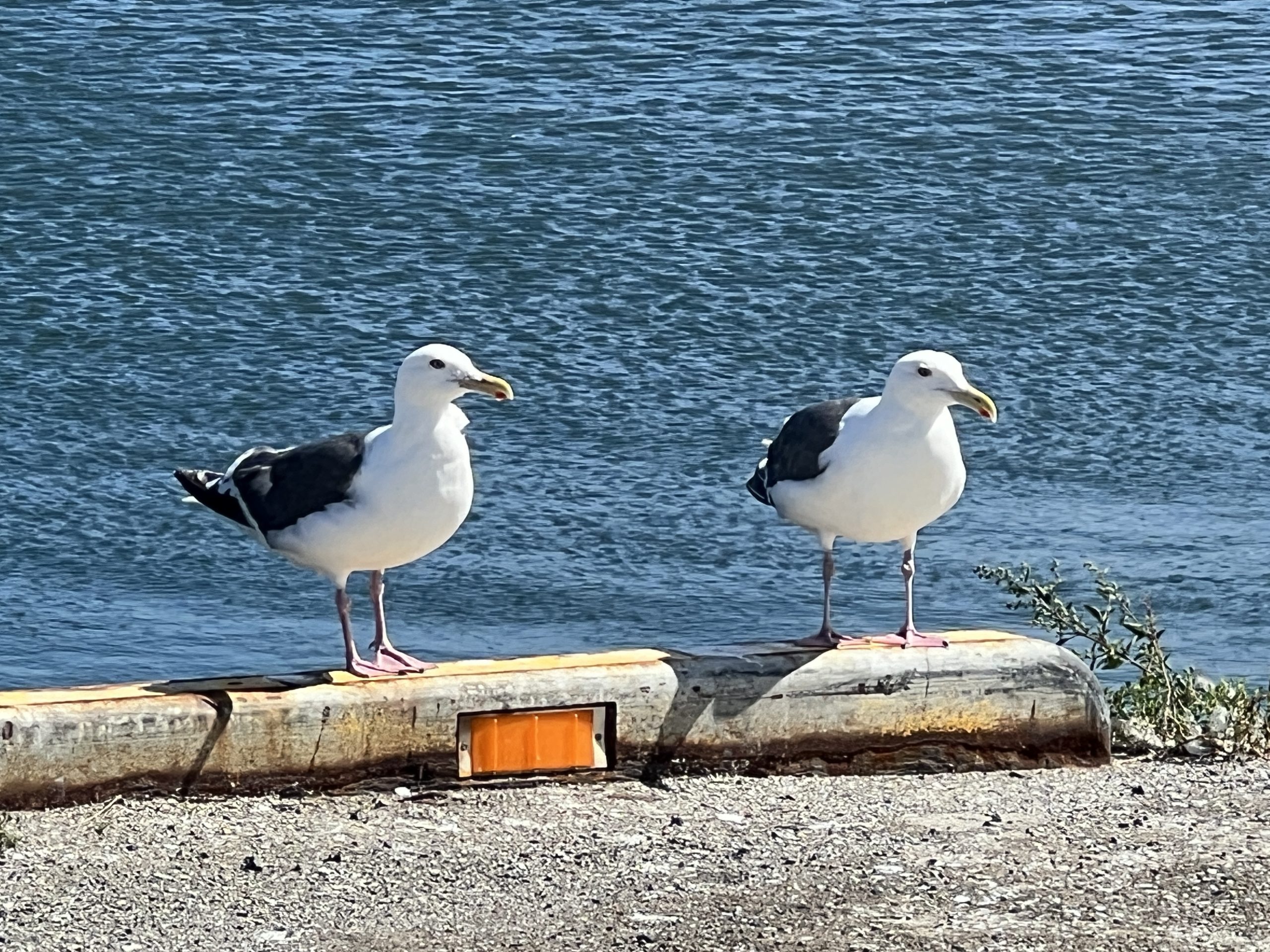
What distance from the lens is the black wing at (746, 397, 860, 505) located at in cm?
797

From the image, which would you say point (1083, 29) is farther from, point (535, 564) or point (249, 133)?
point (535, 564)

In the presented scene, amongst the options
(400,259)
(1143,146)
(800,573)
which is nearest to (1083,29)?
(1143,146)

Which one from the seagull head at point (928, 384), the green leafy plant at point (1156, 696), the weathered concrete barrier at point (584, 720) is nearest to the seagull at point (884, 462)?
the seagull head at point (928, 384)

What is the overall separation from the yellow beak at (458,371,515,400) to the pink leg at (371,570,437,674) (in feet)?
2.33

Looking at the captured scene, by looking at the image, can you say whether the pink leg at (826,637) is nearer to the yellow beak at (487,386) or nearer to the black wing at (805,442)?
the black wing at (805,442)

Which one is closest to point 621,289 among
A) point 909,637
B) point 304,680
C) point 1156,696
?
point 1156,696

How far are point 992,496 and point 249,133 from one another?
214 inches

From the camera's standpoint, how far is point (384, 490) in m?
7.52

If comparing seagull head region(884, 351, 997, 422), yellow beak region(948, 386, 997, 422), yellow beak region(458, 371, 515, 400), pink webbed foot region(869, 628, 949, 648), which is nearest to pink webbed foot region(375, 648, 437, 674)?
yellow beak region(458, 371, 515, 400)

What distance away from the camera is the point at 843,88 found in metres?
15.5

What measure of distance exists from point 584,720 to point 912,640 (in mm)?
1108

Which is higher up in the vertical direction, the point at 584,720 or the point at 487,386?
the point at 487,386

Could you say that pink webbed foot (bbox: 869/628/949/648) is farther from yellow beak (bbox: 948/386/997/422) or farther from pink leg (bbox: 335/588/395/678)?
pink leg (bbox: 335/588/395/678)

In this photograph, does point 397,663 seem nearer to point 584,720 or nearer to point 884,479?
point 584,720
